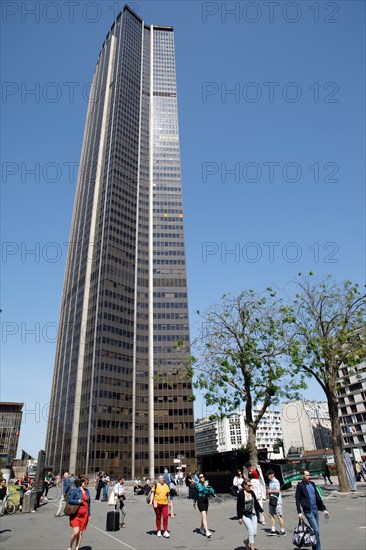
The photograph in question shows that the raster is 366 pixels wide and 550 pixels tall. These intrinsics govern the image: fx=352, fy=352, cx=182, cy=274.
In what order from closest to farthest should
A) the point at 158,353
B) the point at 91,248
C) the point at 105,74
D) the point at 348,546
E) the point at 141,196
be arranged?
the point at 348,546 → the point at 158,353 → the point at 91,248 → the point at 141,196 → the point at 105,74

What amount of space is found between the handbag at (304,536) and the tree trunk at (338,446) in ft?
47.8

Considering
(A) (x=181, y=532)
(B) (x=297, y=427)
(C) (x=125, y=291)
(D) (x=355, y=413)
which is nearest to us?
(A) (x=181, y=532)

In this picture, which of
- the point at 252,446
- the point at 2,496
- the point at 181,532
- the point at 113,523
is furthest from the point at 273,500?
the point at 2,496

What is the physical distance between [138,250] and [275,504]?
10198cm

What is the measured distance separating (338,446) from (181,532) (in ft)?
45.1

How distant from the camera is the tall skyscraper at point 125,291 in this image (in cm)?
8631

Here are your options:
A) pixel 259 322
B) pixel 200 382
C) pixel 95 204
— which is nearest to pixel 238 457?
pixel 200 382

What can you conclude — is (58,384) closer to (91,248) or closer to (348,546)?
(91,248)

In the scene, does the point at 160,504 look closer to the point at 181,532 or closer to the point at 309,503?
the point at 181,532

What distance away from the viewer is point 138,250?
4353 inches

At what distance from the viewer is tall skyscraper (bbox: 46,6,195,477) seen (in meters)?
86.3

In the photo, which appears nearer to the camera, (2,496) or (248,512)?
(248,512)

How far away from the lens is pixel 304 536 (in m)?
8.23

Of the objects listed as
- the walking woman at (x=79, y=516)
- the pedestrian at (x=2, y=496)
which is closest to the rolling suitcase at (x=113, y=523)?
the walking woman at (x=79, y=516)
